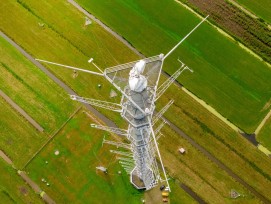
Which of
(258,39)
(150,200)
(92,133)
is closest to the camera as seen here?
(150,200)

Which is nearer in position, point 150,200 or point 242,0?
point 150,200

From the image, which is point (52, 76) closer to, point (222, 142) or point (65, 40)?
point (65, 40)

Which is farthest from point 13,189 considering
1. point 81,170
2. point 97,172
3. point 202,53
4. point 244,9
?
point 244,9

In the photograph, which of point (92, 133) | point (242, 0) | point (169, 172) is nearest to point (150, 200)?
point (169, 172)

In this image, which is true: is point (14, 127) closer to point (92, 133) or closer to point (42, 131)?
point (42, 131)

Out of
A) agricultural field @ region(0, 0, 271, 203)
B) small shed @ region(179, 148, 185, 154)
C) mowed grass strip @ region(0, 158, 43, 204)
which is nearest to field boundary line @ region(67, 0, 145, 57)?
agricultural field @ region(0, 0, 271, 203)

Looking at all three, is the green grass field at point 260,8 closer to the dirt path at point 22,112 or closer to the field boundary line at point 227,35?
the field boundary line at point 227,35

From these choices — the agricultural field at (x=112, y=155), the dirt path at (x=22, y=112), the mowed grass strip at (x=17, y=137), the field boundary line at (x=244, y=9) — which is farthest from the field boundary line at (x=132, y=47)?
the mowed grass strip at (x=17, y=137)

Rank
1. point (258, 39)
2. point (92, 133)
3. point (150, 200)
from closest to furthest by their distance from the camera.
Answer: point (150, 200)
point (92, 133)
point (258, 39)
